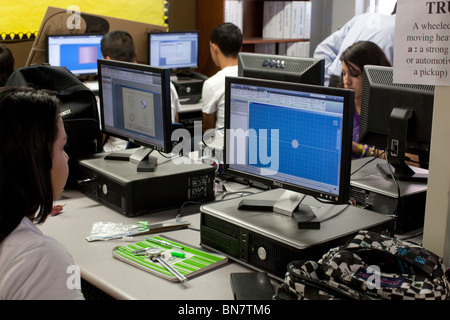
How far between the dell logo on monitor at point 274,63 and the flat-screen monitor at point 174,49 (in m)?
2.59

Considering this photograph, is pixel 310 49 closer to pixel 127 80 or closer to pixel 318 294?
pixel 127 80

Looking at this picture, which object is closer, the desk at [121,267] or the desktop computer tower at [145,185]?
the desk at [121,267]

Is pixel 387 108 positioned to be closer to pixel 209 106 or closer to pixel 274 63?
pixel 274 63

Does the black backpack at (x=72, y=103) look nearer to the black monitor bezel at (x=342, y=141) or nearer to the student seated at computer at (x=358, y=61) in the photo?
the black monitor bezel at (x=342, y=141)

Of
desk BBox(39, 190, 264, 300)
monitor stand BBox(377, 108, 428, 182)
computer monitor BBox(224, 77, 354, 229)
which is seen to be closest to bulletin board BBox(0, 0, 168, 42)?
desk BBox(39, 190, 264, 300)

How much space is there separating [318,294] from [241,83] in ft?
2.55

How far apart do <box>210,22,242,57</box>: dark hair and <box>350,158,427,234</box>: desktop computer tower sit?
214cm

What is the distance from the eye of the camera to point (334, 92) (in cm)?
156

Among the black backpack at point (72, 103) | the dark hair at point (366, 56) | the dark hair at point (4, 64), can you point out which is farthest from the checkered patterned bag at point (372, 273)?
the dark hair at point (4, 64)

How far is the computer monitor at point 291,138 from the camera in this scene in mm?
1572

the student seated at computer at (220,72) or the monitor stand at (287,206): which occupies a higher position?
the student seated at computer at (220,72)

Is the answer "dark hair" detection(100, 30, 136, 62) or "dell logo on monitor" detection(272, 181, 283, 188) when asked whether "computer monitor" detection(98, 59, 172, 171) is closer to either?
"dell logo on monitor" detection(272, 181, 283, 188)

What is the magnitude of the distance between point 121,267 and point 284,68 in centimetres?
103
